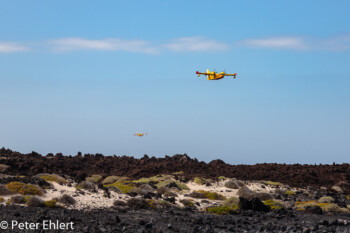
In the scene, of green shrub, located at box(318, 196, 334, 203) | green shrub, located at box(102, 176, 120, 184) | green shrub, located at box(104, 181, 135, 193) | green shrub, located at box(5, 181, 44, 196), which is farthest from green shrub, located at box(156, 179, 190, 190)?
green shrub, located at box(318, 196, 334, 203)

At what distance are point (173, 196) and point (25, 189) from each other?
8200 millimetres


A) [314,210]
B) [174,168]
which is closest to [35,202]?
[314,210]

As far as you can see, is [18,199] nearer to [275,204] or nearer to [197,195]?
[197,195]

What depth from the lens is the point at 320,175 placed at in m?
41.3

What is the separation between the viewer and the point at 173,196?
28.8 meters

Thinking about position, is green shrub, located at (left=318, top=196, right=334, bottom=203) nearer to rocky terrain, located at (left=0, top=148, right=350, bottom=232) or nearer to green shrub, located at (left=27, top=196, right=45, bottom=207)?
rocky terrain, located at (left=0, top=148, right=350, bottom=232)

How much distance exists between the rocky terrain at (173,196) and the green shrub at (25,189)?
0.05 meters

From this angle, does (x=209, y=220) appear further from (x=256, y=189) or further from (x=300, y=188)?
(x=300, y=188)

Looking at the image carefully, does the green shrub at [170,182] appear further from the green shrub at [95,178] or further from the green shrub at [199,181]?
the green shrub at [95,178]

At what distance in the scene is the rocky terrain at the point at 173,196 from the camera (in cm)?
2112

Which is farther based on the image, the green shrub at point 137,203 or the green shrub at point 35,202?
the green shrub at point 137,203

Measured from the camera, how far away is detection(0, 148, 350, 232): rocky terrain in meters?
21.1

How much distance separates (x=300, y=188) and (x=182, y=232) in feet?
65.1

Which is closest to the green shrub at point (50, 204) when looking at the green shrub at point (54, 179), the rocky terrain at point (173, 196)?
the rocky terrain at point (173, 196)
